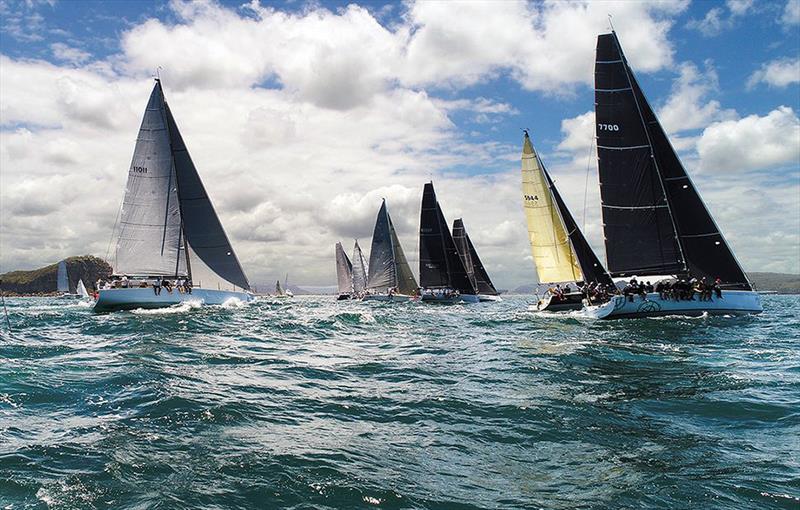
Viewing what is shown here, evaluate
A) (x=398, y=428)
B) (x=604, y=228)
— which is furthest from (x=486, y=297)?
(x=398, y=428)

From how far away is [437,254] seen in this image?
69438 mm

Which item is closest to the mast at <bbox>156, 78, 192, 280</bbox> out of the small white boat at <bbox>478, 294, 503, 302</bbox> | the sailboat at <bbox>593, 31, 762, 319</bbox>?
the sailboat at <bbox>593, 31, 762, 319</bbox>

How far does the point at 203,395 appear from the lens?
390 inches

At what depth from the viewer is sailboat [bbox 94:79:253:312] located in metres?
37.0

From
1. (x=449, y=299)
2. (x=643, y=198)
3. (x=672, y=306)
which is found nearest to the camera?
(x=672, y=306)

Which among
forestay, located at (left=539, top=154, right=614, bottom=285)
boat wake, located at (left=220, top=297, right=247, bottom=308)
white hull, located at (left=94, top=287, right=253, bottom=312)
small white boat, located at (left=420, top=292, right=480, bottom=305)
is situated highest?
forestay, located at (left=539, top=154, right=614, bottom=285)

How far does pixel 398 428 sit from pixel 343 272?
108434 mm

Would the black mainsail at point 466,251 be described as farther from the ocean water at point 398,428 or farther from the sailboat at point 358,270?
the ocean water at point 398,428

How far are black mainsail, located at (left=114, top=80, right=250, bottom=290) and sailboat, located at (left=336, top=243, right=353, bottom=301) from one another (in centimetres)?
7323

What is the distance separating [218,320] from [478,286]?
2332 inches

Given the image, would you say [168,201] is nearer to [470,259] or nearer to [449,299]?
[449,299]

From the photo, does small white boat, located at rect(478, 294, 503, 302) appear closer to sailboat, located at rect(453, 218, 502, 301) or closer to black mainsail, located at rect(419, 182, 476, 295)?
sailboat, located at rect(453, 218, 502, 301)

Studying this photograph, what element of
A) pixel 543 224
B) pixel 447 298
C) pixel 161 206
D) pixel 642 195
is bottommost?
pixel 447 298

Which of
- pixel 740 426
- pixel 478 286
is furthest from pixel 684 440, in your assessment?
pixel 478 286
